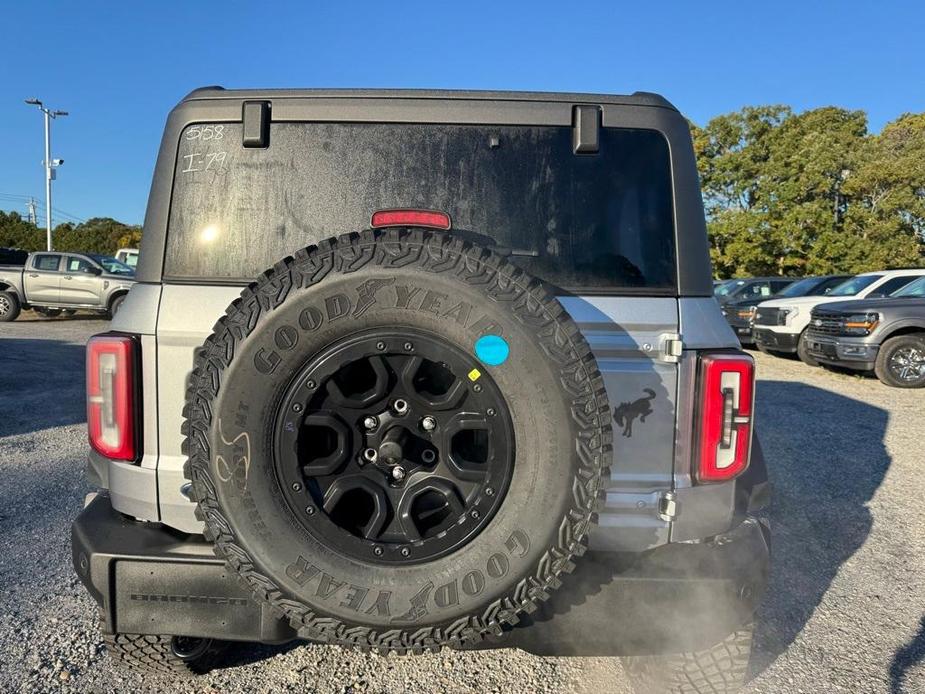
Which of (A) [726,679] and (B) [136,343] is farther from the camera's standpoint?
(A) [726,679]

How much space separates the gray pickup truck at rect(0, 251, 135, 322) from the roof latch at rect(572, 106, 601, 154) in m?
17.1

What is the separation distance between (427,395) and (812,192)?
31032 mm

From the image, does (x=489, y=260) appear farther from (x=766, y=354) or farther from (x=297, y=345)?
(x=766, y=354)

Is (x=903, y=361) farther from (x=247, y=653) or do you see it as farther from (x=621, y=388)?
(x=247, y=653)

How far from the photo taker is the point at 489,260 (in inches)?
65.2

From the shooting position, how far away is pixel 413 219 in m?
1.98

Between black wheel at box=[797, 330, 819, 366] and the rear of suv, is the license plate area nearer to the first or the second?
the rear of suv

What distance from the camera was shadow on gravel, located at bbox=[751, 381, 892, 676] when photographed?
3066mm

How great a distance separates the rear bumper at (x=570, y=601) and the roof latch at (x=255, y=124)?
1291mm

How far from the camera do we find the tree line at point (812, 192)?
25672mm

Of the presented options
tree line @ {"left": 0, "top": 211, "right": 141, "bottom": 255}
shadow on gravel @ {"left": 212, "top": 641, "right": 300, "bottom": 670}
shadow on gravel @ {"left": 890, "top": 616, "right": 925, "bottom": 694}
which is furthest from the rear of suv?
tree line @ {"left": 0, "top": 211, "right": 141, "bottom": 255}

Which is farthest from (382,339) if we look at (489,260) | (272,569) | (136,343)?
(136,343)

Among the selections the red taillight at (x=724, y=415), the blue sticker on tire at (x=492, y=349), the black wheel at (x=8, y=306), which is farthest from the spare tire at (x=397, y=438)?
the black wheel at (x=8, y=306)

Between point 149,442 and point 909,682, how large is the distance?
299cm
